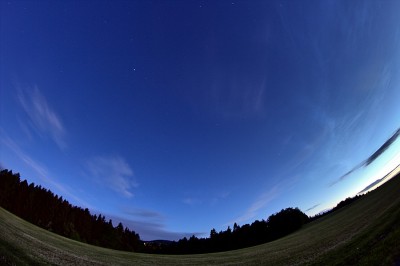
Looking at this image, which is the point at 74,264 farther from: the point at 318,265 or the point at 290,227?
the point at 290,227

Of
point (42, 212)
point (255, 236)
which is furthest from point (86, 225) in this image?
point (255, 236)

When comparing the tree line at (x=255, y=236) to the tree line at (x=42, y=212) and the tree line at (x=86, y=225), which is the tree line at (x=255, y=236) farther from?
the tree line at (x=42, y=212)

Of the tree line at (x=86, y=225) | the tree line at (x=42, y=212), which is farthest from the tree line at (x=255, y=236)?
the tree line at (x=42, y=212)

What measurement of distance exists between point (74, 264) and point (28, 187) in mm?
193794

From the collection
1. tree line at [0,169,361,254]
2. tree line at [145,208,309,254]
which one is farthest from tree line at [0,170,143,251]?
tree line at [145,208,309,254]

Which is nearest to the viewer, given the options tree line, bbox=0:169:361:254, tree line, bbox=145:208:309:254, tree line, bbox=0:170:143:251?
tree line, bbox=0:170:143:251

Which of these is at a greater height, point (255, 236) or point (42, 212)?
point (42, 212)

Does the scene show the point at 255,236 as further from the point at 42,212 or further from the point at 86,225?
the point at 42,212

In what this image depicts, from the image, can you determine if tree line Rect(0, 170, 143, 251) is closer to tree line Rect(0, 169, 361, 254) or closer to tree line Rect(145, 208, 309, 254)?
tree line Rect(0, 169, 361, 254)

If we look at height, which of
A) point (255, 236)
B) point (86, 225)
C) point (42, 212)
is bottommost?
point (255, 236)

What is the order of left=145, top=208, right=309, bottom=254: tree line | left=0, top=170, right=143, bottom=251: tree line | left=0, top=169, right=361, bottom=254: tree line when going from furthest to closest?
left=145, top=208, right=309, bottom=254: tree line → left=0, top=169, right=361, bottom=254: tree line → left=0, top=170, right=143, bottom=251: tree line

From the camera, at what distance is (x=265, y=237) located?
184 meters

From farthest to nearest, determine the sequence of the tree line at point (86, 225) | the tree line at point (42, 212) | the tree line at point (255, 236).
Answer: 1. the tree line at point (255, 236)
2. the tree line at point (86, 225)
3. the tree line at point (42, 212)

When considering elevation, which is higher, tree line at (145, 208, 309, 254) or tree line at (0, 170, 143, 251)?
tree line at (0, 170, 143, 251)
